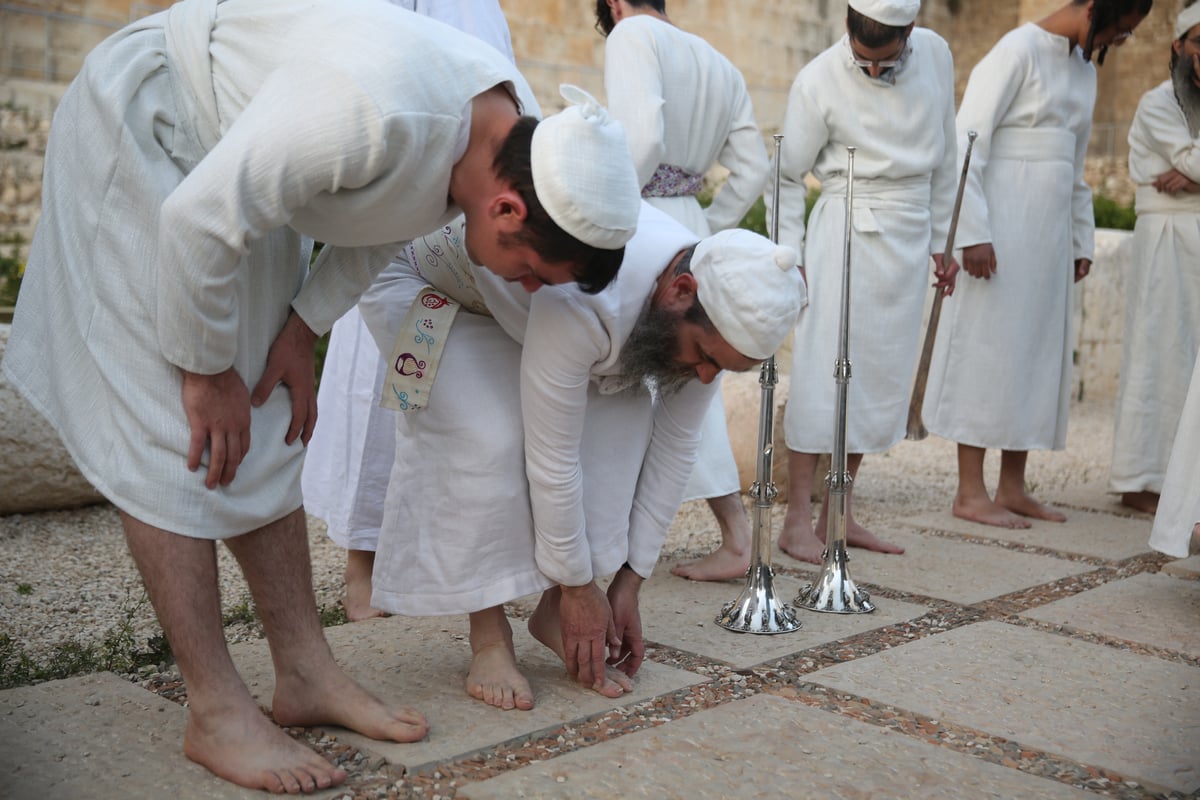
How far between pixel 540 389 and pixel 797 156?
2.23 metres

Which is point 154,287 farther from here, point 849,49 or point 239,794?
point 849,49

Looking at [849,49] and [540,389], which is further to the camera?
[849,49]

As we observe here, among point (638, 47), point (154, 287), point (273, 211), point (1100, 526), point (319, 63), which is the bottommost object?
point (1100, 526)

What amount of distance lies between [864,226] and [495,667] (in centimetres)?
226

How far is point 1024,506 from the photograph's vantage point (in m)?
4.80

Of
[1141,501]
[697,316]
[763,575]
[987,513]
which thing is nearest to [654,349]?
[697,316]

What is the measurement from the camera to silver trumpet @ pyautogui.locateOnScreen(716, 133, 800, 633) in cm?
311

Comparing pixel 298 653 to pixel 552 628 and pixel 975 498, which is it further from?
pixel 975 498

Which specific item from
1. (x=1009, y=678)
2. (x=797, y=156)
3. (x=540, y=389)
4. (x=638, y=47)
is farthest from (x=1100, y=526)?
(x=540, y=389)

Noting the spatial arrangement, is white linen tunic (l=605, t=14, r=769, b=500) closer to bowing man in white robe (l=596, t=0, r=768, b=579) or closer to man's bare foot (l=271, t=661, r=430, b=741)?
bowing man in white robe (l=596, t=0, r=768, b=579)

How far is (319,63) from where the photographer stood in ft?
6.36

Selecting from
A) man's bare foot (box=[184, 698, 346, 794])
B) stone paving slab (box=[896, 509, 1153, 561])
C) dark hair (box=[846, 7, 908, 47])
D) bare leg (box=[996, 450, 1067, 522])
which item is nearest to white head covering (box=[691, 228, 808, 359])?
man's bare foot (box=[184, 698, 346, 794])

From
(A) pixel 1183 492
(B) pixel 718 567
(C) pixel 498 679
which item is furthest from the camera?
(B) pixel 718 567

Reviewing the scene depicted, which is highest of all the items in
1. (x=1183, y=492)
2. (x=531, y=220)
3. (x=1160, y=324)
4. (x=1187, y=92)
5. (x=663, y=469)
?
(x=1187, y=92)
